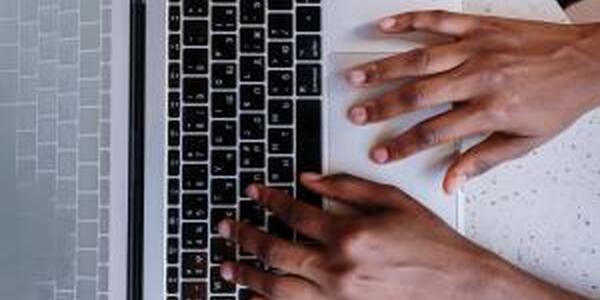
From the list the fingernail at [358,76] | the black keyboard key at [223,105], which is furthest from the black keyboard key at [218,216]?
the fingernail at [358,76]

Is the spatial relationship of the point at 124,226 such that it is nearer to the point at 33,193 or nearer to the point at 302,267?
the point at 33,193

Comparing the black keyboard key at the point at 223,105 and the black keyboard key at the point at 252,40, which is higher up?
the black keyboard key at the point at 252,40

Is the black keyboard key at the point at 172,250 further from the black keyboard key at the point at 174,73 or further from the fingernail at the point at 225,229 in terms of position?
the black keyboard key at the point at 174,73

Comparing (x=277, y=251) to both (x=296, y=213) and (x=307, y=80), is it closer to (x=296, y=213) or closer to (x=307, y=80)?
(x=296, y=213)

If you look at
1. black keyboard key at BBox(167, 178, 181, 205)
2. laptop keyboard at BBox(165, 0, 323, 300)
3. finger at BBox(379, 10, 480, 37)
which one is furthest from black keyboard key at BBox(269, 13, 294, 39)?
black keyboard key at BBox(167, 178, 181, 205)

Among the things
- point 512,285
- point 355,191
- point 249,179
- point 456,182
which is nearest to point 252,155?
point 249,179

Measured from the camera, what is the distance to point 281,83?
3.24 feet

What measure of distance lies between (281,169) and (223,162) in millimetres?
70

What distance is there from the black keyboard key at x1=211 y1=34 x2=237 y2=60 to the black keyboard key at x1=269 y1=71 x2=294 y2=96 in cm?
5

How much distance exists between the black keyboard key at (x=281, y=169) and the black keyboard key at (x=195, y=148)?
0.26 feet

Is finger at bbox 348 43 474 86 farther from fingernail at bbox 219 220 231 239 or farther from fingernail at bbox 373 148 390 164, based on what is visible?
fingernail at bbox 219 220 231 239

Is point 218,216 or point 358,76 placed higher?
point 358,76

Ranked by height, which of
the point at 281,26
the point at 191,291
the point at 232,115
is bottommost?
the point at 191,291

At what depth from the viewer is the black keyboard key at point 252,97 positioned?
0.99 metres
